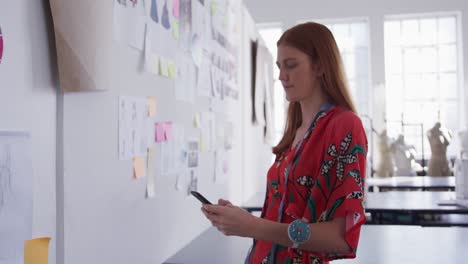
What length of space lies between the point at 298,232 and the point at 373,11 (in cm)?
694

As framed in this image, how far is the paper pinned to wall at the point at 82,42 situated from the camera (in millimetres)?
865

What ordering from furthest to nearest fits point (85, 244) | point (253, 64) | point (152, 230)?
point (253, 64), point (152, 230), point (85, 244)

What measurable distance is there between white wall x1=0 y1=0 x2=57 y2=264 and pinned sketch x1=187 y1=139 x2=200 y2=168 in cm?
88

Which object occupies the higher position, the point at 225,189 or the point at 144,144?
the point at 144,144

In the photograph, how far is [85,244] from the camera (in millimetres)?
1036

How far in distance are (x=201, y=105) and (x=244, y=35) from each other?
112 cm

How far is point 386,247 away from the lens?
1.82 metres

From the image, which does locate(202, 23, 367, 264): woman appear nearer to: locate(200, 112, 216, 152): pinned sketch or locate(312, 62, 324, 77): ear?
locate(312, 62, 324, 77): ear

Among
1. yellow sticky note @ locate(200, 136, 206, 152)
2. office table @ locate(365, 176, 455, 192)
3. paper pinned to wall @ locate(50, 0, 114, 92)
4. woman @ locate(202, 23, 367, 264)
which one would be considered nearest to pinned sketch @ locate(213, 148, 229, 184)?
yellow sticky note @ locate(200, 136, 206, 152)

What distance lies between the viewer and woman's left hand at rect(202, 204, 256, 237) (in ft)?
3.49

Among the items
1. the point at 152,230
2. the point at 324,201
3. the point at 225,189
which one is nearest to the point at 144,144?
the point at 152,230

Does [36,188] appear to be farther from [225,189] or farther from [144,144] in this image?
[225,189]

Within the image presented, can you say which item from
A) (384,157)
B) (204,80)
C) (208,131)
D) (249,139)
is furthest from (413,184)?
(204,80)

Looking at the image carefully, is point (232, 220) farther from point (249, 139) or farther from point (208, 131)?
point (249, 139)
